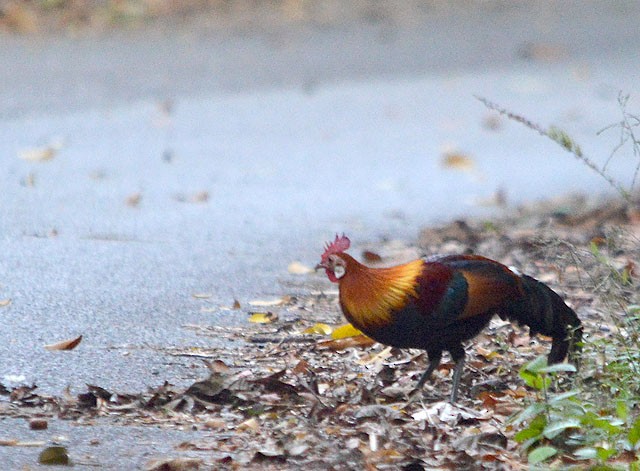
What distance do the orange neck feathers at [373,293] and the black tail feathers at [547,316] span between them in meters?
0.39

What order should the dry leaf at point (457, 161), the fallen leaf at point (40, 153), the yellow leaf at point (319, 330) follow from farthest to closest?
the dry leaf at point (457, 161), the fallen leaf at point (40, 153), the yellow leaf at point (319, 330)

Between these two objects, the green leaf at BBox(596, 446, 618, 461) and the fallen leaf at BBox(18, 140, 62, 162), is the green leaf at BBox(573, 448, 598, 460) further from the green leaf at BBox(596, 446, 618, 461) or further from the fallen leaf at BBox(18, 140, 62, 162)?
the fallen leaf at BBox(18, 140, 62, 162)

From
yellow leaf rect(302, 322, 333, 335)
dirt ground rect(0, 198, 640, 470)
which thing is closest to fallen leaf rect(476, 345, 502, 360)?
dirt ground rect(0, 198, 640, 470)

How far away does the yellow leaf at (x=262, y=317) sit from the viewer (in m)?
4.88

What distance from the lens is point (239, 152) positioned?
875 centimetres

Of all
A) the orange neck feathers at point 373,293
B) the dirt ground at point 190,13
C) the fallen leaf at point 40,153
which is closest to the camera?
the orange neck feathers at point 373,293

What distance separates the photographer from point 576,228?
6777mm

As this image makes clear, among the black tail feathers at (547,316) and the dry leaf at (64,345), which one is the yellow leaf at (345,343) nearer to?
the black tail feathers at (547,316)

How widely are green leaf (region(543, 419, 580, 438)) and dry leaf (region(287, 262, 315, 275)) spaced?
2.66 m

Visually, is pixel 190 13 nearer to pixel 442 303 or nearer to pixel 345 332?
pixel 345 332

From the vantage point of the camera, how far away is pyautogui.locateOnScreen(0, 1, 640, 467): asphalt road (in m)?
5.01

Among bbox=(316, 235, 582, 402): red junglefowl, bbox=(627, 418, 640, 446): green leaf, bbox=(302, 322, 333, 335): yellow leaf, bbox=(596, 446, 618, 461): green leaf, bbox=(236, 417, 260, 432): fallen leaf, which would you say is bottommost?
bbox=(236, 417, 260, 432): fallen leaf

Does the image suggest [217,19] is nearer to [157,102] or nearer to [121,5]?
[121,5]

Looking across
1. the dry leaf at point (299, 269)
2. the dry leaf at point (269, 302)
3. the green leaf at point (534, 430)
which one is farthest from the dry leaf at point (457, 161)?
the green leaf at point (534, 430)
